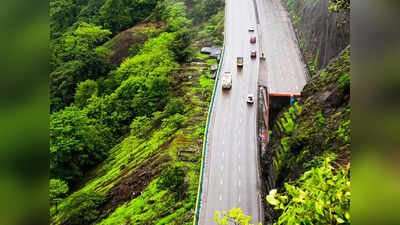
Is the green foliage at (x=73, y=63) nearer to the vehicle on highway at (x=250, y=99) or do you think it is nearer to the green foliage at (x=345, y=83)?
the vehicle on highway at (x=250, y=99)

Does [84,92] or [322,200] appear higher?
[322,200]

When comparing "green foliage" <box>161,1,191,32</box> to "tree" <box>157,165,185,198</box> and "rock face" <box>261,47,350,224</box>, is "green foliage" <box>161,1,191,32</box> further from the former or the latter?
"tree" <box>157,165,185,198</box>

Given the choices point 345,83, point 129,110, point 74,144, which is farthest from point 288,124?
point 129,110

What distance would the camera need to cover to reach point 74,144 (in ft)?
82.6

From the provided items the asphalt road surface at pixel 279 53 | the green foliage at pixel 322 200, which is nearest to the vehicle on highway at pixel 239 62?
the asphalt road surface at pixel 279 53

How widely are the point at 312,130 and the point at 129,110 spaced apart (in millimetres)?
20045

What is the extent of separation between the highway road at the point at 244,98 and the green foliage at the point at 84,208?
24.1 feet

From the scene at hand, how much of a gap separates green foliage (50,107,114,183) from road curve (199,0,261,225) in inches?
409

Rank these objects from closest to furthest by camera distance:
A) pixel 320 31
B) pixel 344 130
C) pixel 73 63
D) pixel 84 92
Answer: pixel 344 130 < pixel 320 31 < pixel 84 92 < pixel 73 63

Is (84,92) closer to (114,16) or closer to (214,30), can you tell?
(214,30)

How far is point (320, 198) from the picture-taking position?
3725 millimetres

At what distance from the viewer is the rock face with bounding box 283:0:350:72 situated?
24234mm
